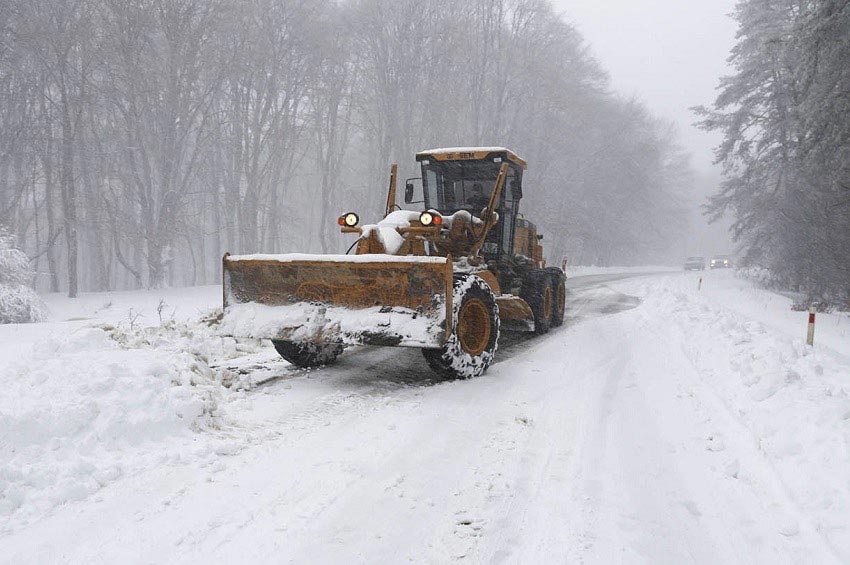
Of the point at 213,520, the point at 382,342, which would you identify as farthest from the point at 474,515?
the point at 382,342

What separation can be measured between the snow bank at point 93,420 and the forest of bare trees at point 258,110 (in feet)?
53.6

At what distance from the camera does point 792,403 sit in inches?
179

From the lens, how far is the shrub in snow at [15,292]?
11672 mm

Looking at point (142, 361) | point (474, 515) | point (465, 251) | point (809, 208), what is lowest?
point (474, 515)

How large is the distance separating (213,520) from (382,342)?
8.99 feet

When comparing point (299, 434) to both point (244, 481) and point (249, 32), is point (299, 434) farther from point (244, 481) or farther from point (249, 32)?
point (249, 32)

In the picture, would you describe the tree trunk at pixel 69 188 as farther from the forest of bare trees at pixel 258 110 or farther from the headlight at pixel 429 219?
the headlight at pixel 429 219

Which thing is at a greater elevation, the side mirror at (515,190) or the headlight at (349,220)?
the side mirror at (515,190)

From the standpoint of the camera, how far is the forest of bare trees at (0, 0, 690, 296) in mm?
19078

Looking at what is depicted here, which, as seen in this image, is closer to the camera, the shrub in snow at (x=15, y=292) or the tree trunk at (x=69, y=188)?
the shrub in snow at (x=15, y=292)

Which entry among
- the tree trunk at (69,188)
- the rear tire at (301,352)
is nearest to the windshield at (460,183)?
the rear tire at (301,352)

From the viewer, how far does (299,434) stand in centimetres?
423

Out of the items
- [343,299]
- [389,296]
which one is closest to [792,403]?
[389,296]

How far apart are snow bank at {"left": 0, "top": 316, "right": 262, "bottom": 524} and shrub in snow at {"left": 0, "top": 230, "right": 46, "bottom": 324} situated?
27.1 feet
